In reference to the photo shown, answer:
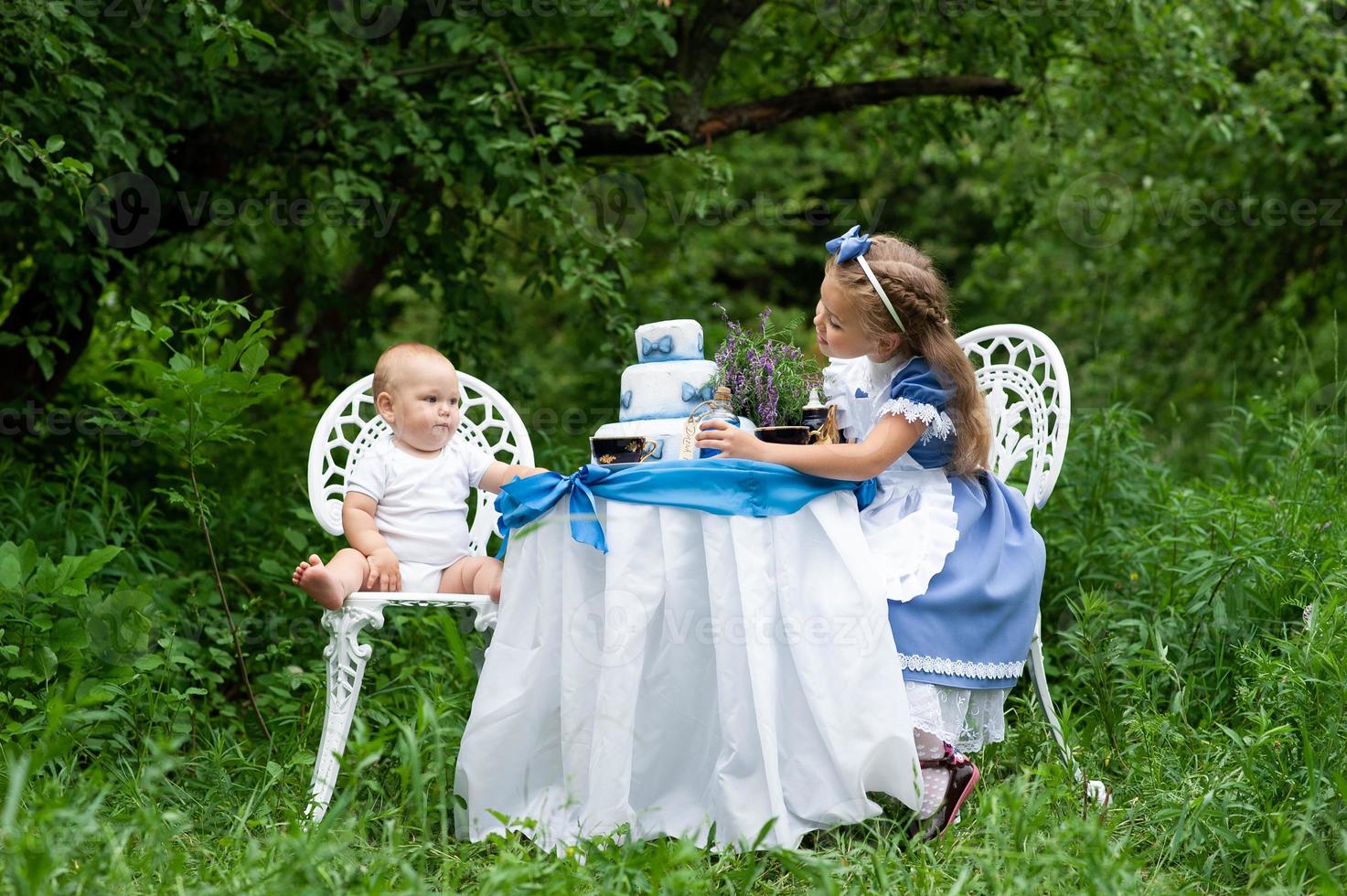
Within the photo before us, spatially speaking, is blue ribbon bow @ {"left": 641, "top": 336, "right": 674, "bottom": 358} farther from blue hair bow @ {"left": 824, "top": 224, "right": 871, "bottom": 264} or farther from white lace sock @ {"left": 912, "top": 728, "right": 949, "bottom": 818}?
white lace sock @ {"left": 912, "top": 728, "right": 949, "bottom": 818}

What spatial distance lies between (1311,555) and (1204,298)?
4.75 m

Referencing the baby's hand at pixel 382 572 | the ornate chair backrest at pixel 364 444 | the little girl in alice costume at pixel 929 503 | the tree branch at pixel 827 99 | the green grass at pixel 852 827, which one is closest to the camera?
the green grass at pixel 852 827

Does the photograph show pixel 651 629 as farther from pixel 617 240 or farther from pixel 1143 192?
pixel 1143 192

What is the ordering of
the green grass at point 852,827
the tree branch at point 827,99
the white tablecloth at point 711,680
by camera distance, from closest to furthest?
1. the green grass at point 852,827
2. the white tablecloth at point 711,680
3. the tree branch at point 827,99

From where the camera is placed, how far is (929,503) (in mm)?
2826

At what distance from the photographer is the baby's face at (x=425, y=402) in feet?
9.93

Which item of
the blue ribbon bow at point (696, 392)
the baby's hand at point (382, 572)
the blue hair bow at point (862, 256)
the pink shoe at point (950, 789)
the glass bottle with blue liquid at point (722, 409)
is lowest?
the pink shoe at point (950, 789)

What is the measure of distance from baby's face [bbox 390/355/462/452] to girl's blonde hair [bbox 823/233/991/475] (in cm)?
98

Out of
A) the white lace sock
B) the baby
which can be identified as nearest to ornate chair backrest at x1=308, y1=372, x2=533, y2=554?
the baby

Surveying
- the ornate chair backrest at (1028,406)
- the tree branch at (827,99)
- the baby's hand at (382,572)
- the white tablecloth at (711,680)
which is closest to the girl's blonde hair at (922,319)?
the ornate chair backrest at (1028,406)

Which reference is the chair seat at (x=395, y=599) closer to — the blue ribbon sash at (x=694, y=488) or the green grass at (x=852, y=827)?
the green grass at (x=852, y=827)

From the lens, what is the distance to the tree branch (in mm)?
5047

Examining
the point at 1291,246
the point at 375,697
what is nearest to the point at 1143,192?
the point at 1291,246

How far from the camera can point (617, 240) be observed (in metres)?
4.32
